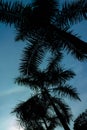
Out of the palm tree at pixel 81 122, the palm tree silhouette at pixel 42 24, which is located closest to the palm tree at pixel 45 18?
the palm tree silhouette at pixel 42 24

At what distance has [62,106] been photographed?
2589 cm

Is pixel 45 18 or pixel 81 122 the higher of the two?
pixel 45 18

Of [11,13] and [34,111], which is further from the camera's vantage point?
[34,111]

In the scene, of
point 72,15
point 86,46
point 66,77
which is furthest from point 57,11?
point 66,77

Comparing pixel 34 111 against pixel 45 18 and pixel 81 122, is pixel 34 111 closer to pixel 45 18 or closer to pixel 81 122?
pixel 81 122

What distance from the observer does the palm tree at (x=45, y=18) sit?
12.7 m

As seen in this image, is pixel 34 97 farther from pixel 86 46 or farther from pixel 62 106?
pixel 86 46

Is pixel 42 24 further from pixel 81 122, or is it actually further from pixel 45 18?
pixel 81 122

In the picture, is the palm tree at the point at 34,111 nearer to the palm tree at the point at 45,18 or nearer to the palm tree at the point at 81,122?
the palm tree at the point at 81,122

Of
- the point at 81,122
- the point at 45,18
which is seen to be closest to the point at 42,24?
the point at 45,18

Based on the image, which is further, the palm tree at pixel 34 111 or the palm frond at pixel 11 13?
the palm tree at pixel 34 111

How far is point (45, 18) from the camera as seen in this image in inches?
501

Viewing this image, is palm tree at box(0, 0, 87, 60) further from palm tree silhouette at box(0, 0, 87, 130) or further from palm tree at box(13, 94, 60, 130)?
palm tree at box(13, 94, 60, 130)

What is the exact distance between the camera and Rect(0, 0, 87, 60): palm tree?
12.7 meters
